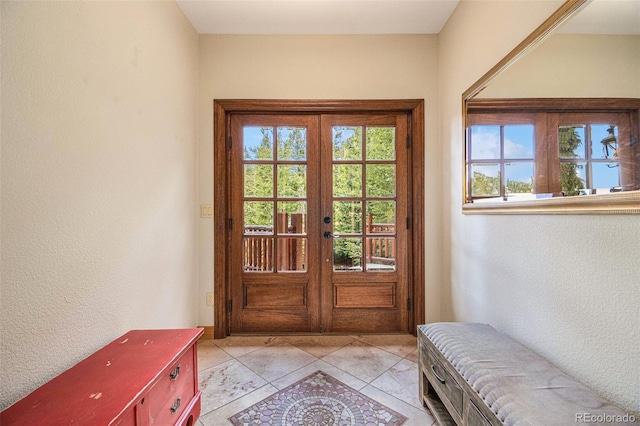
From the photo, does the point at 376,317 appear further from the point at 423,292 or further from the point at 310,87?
the point at 310,87

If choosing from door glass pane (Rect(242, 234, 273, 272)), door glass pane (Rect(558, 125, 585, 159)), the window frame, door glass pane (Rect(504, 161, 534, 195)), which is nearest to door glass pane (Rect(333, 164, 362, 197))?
door glass pane (Rect(242, 234, 273, 272))

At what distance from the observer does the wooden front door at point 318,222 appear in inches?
93.0

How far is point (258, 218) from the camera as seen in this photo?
2.38m

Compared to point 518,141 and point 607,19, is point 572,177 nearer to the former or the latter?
point 518,141

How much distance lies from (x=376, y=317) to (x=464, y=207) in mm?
1256

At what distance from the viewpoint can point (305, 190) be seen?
7.79ft

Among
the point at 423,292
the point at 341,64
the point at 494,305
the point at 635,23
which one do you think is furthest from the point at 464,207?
the point at 341,64

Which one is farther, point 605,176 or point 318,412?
point 318,412

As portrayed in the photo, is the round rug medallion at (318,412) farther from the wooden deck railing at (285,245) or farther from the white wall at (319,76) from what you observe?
the white wall at (319,76)

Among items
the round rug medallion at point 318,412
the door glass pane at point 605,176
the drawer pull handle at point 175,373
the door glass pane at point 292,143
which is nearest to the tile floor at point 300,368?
the round rug medallion at point 318,412

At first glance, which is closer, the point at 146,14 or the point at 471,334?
the point at 471,334

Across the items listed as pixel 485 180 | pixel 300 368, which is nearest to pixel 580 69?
pixel 485 180

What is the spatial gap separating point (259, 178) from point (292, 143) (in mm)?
451

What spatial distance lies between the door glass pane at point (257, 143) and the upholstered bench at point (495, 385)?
1.89 metres
